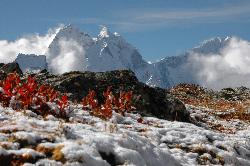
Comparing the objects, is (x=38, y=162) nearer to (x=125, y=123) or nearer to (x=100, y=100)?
(x=125, y=123)

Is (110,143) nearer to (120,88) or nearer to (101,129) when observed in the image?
(101,129)

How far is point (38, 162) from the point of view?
1273cm

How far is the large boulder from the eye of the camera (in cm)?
2834

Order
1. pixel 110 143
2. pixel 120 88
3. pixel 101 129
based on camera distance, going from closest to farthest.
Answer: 1. pixel 110 143
2. pixel 101 129
3. pixel 120 88

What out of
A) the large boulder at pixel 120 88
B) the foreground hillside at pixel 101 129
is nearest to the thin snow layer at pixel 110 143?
the foreground hillside at pixel 101 129

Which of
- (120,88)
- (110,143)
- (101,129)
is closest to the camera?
(110,143)

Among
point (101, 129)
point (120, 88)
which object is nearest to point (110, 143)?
point (101, 129)

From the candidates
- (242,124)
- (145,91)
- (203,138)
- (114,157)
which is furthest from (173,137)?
(242,124)

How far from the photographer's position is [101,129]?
59.7ft

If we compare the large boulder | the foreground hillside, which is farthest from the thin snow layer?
the large boulder

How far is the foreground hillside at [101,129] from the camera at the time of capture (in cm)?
1363

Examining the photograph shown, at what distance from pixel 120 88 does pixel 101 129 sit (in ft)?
37.9

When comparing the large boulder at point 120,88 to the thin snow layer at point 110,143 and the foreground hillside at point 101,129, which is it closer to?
the foreground hillside at point 101,129

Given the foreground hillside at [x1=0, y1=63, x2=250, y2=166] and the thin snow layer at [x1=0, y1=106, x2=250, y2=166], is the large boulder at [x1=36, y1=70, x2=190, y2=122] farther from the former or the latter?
the thin snow layer at [x1=0, y1=106, x2=250, y2=166]
